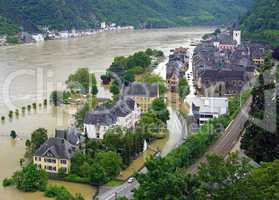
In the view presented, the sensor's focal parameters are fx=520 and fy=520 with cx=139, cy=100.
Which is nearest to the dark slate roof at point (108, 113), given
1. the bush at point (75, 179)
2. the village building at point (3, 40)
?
the bush at point (75, 179)

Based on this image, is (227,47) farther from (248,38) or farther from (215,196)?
(215,196)

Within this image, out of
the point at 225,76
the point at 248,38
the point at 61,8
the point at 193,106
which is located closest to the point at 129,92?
the point at 193,106

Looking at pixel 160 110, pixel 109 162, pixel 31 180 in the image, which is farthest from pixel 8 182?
pixel 160 110

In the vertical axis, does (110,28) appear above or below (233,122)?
above

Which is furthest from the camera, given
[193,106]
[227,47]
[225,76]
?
[227,47]

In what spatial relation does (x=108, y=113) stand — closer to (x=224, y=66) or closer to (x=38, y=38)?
(x=224, y=66)

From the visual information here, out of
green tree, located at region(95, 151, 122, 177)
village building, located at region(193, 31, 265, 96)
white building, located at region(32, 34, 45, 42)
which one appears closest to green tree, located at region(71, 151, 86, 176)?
green tree, located at region(95, 151, 122, 177)

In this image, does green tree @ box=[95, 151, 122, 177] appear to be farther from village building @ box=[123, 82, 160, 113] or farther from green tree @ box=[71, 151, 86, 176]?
village building @ box=[123, 82, 160, 113]
